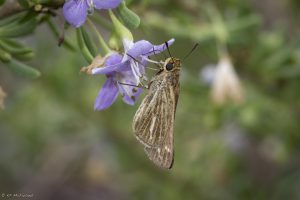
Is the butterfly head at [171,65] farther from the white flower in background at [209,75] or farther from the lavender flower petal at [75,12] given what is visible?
the white flower in background at [209,75]

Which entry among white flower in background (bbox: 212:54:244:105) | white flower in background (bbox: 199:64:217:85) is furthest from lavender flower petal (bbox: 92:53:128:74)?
white flower in background (bbox: 199:64:217:85)

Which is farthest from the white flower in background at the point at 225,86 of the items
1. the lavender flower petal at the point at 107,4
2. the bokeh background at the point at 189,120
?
the lavender flower petal at the point at 107,4

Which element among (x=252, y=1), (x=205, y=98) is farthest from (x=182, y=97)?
(x=252, y=1)

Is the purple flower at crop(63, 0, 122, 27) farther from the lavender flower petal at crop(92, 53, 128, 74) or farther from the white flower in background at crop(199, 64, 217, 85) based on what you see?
the white flower in background at crop(199, 64, 217, 85)

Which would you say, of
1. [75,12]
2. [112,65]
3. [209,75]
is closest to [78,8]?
[75,12]

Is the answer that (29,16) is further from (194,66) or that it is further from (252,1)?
(194,66)
